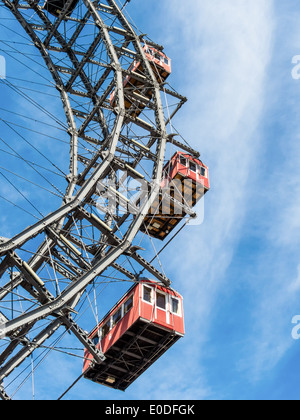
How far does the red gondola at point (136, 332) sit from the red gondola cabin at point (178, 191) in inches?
207

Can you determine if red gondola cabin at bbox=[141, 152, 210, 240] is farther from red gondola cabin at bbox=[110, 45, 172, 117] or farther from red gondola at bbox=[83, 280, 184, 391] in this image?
red gondola cabin at bbox=[110, 45, 172, 117]

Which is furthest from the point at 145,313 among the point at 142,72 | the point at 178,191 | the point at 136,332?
the point at 142,72

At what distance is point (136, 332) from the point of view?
26141 millimetres

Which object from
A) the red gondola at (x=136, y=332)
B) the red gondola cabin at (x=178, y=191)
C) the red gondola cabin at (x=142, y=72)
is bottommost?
the red gondola at (x=136, y=332)

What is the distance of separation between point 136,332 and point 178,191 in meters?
8.97

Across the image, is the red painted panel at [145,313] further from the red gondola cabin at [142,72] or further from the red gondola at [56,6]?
the red gondola at [56,6]

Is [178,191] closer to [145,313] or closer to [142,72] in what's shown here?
[145,313]

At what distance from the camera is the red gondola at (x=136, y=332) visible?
26.0 m

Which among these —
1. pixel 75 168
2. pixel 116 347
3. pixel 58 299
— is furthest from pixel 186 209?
pixel 58 299

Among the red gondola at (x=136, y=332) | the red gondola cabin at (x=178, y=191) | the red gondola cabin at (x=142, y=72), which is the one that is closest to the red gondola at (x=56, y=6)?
the red gondola cabin at (x=142, y=72)

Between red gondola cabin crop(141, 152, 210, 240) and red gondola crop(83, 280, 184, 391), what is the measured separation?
17.2ft

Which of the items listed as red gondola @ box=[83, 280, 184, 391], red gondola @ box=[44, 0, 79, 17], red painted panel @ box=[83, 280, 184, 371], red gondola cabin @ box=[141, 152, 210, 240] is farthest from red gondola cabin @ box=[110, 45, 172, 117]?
red gondola @ box=[83, 280, 184, 391]

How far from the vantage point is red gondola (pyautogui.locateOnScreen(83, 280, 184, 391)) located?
2597 centimetres
